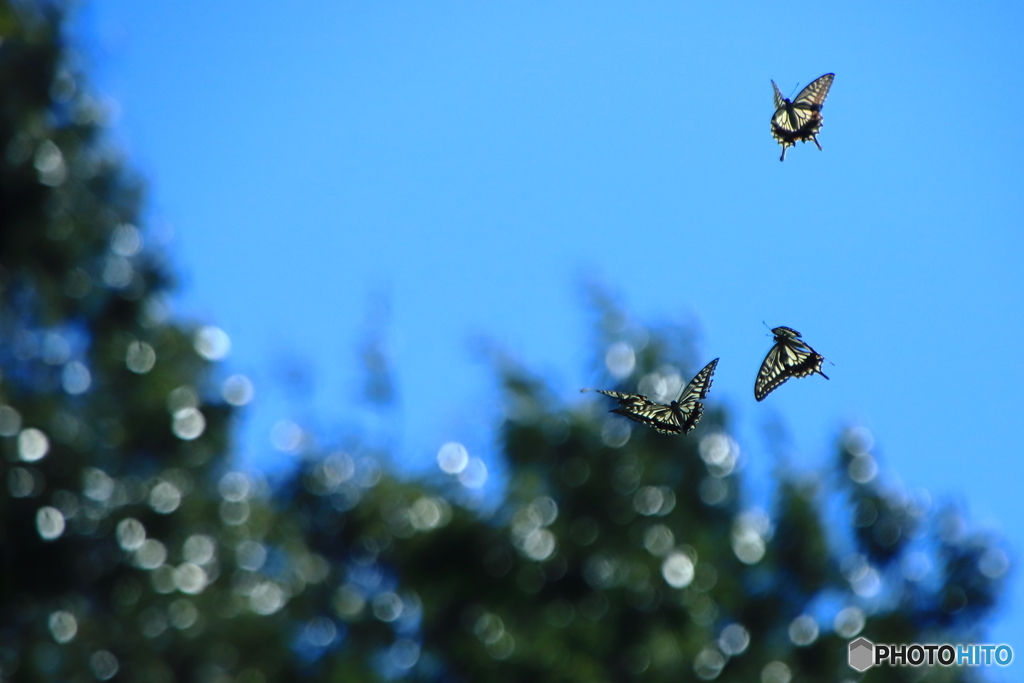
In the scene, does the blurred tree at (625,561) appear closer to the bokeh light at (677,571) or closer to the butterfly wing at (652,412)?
the bokeh light at (677,571)

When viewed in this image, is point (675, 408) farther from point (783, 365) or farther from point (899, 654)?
point (899, 654)

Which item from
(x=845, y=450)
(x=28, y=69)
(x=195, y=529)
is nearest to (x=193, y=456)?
(x=195, y=529)

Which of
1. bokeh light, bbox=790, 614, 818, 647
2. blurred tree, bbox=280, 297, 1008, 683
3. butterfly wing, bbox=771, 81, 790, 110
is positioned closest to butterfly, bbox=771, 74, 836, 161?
butterfly wing, bbox=771, 81, 790, 110

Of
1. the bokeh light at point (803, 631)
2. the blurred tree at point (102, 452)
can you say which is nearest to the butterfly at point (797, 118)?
the blurred tree at point (102, 452)

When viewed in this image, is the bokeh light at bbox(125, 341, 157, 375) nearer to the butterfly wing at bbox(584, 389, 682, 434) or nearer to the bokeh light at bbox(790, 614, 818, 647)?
the bokeh light at bbox(790, 614, 818, 647)

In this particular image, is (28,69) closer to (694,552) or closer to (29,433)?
(29,433)
